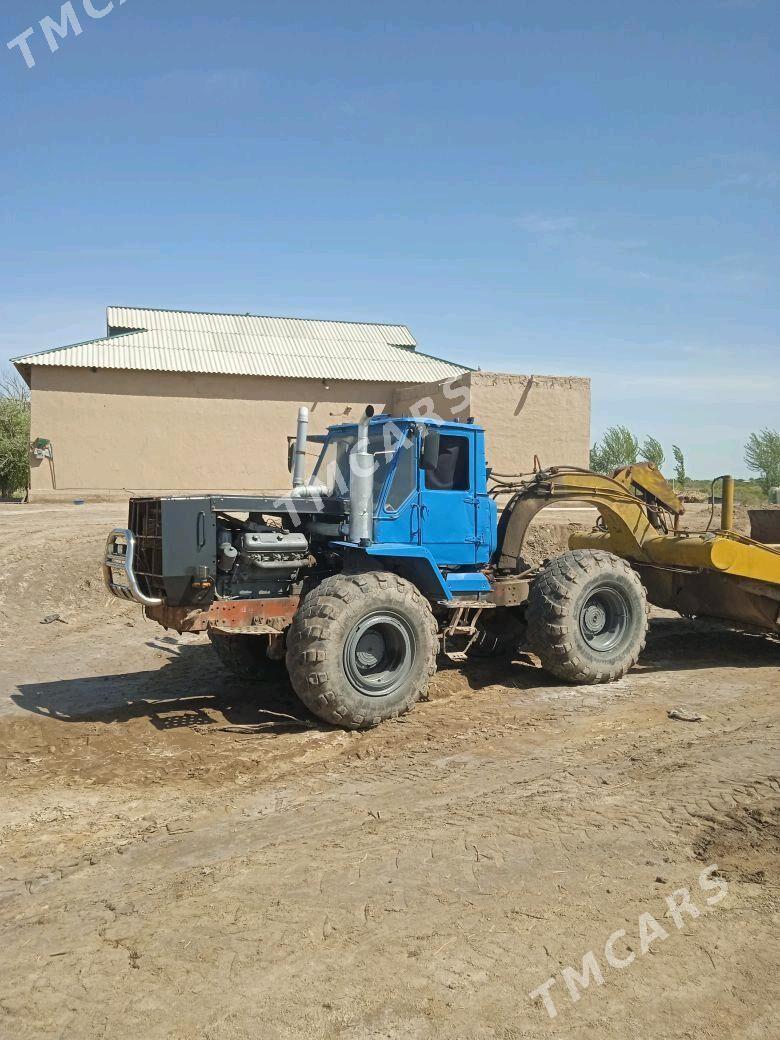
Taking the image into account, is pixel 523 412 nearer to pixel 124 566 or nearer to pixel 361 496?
pixel 361 496

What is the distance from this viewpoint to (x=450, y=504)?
27.8 feet

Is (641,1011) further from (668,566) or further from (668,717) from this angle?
(668,566)

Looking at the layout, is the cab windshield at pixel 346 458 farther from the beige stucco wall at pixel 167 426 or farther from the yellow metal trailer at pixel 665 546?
the beige stucco wall at pixel 167 426

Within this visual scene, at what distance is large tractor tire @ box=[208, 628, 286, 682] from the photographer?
8781 mm

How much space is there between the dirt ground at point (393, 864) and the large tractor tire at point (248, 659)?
18 centimetres

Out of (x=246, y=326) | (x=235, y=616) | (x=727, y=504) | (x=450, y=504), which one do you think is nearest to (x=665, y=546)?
(x=727, y=504)

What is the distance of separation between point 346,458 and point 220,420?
1816 cm

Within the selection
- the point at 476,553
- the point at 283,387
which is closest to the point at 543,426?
the point at 283,387

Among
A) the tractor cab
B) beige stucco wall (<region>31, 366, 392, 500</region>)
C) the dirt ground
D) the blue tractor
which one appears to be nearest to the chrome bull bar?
the blue tractor

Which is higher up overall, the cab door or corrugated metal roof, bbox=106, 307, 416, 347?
corrugated metal roof, bbox=106, 307, 416, 347

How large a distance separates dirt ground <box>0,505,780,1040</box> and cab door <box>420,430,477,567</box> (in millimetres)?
1406

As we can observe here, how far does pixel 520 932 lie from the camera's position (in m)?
3.98

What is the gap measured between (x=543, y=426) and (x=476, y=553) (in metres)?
15.7

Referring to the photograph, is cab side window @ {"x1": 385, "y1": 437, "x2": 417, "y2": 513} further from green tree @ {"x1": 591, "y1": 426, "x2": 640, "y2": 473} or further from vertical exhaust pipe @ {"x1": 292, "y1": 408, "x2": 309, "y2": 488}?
green tree @ {"x1": 591, "y1": 426, "x2": 640, "y2": 473}
